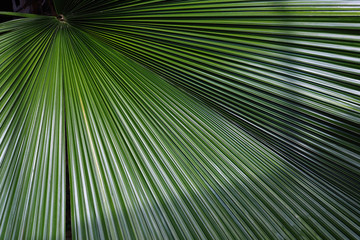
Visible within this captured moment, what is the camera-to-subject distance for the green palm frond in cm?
67

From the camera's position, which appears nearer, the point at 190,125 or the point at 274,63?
the point at 274,63

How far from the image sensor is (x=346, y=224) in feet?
2.31

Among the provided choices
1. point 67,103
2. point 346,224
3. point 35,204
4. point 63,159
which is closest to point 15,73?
point 67,103

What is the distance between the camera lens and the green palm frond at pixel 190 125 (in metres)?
0.67

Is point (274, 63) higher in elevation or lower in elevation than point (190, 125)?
lower

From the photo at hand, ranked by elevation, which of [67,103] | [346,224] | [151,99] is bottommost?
[346,224]

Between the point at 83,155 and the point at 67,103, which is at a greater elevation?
the point at 67,103

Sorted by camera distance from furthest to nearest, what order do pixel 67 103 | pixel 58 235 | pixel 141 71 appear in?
pixel 141 71 → pixel 67 103 → pixel 58 235

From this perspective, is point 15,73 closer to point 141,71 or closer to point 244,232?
point 141,71

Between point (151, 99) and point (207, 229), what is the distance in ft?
1.50

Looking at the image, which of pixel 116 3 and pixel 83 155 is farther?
pixel 116 3

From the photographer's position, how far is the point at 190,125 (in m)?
0.87

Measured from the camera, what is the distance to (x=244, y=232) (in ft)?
2.28

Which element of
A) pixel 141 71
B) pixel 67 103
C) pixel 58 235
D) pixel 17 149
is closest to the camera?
pixel 58 235
